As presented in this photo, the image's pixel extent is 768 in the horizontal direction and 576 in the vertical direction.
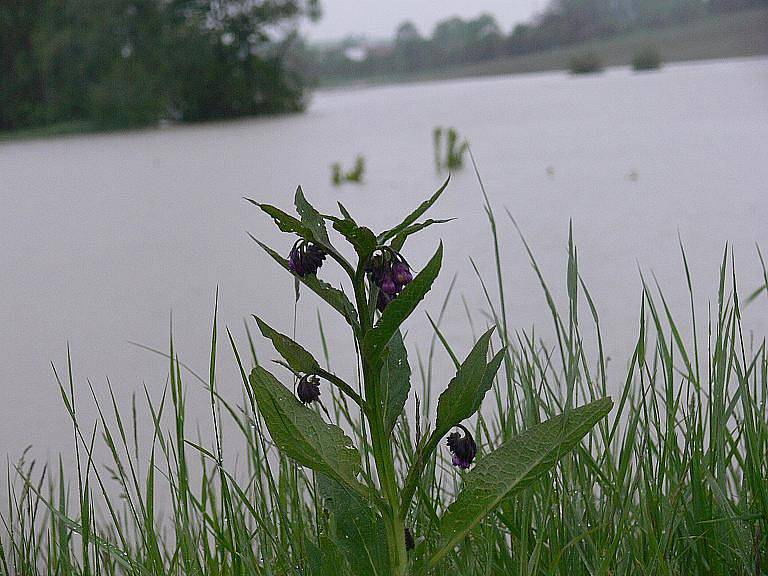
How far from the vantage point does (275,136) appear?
15.9 feet

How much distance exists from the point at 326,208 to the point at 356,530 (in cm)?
225

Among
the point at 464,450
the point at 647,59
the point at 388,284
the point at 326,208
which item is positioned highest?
the point at 647,59

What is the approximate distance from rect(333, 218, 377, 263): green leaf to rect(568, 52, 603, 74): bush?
8.34 m

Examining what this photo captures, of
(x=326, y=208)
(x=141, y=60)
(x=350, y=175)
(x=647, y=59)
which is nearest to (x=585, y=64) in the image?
(x=647, y=59)

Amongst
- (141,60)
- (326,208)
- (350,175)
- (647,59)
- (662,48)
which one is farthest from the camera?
(647,59)

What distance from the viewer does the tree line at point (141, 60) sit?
6.06 metres

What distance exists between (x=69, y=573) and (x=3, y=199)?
323cm

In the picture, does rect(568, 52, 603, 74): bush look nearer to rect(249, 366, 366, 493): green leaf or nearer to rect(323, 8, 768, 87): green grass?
rect(323, 8, 768, 87): green grass

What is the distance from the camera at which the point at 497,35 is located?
7.69 metres

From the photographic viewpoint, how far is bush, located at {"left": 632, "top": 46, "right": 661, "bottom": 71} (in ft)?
25.1

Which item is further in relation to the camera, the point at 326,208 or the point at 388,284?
the point at 326,208

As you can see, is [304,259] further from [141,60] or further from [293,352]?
[141,60]

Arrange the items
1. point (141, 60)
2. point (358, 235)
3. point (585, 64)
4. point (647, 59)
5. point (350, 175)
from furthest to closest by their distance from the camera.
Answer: point (585, 64) → point (647, 59) → point (141, 60) → point (350, 175) → point (358, 235)

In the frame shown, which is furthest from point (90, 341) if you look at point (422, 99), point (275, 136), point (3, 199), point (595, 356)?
point (422, 99)
